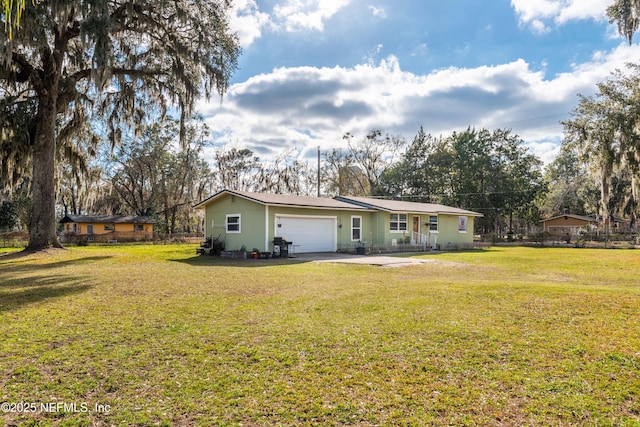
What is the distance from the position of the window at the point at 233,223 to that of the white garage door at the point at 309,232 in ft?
6.86

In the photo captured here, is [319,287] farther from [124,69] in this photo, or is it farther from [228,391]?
[124,69]

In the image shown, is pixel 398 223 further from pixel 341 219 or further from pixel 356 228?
pixel 341 219

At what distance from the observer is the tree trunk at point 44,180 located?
608 inches

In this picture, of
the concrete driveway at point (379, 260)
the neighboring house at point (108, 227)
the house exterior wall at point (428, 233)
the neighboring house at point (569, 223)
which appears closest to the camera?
the concrete driveway at point (379, 260)

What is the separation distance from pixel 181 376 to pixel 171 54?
15736mm

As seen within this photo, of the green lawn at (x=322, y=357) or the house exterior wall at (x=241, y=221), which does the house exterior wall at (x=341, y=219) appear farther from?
the green lawn at (x=322, y=357)

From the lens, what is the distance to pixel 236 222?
18.7 metres

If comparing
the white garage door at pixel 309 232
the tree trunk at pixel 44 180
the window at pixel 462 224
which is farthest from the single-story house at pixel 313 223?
the tree trunk at pixel 44 180

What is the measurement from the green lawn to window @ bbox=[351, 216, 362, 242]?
1366 cm

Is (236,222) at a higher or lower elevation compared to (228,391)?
higher

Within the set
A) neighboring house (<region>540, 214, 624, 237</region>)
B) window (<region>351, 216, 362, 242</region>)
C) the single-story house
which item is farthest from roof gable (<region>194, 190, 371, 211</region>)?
neighboring house (<region>540, 214, 624, 237</region>)

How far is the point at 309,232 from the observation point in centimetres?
1945

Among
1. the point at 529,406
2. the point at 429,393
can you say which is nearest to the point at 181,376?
the point at 429,393

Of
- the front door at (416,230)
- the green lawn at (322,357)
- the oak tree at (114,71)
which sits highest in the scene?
the oak tree at (114,71)
